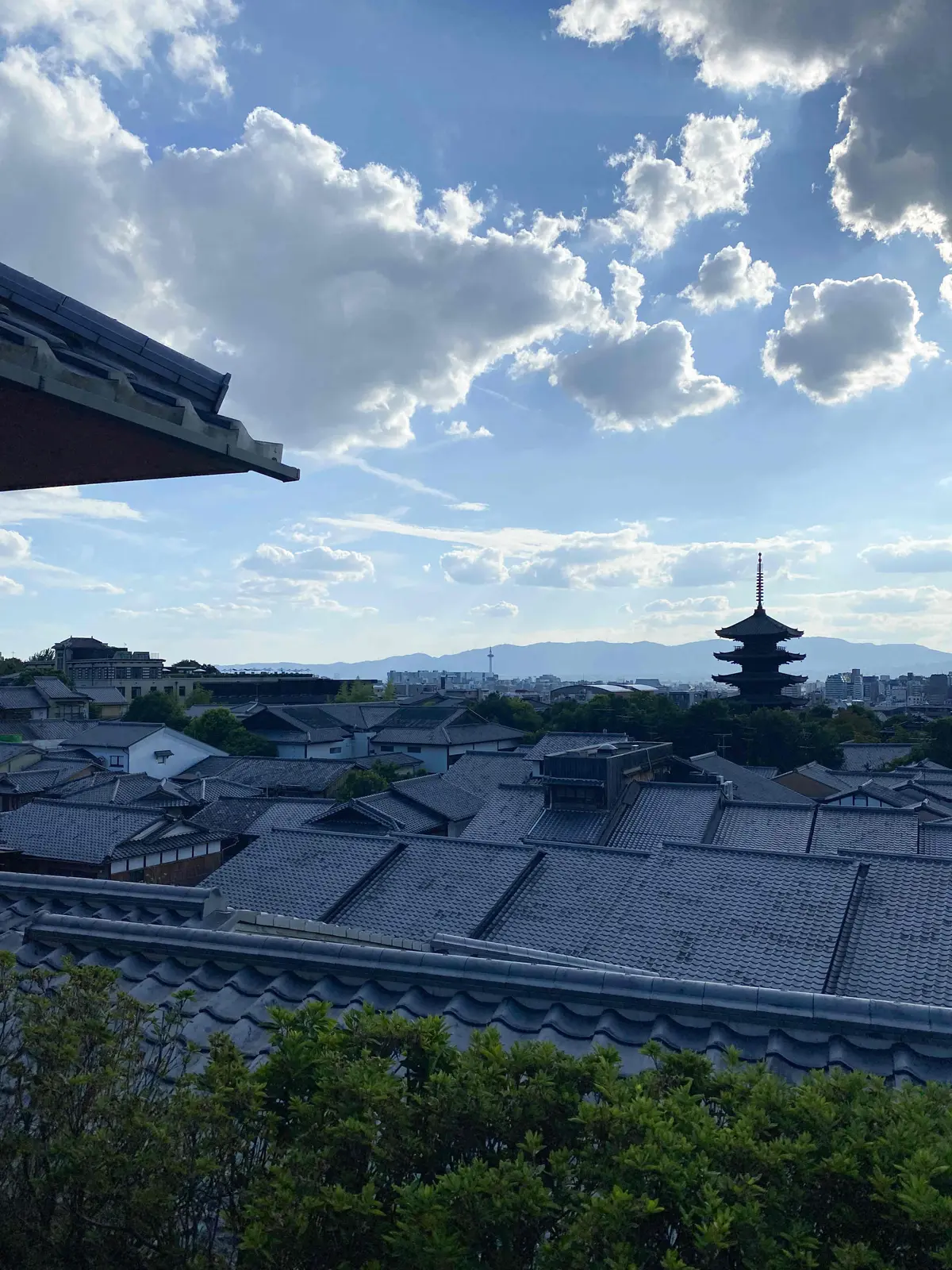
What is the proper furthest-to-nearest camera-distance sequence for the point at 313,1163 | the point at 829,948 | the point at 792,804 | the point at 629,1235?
the point at 792,804, the point at 829,948, the point at 313,1163, the point at 629,1235

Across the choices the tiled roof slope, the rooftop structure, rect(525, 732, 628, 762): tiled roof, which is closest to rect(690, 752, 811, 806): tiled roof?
rect(525, 732, 628, 762): tiled roof

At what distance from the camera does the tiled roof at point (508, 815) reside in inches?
893

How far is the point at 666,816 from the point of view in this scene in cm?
2195

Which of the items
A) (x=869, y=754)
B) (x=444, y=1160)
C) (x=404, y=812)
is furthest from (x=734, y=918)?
(x=869, y=754)

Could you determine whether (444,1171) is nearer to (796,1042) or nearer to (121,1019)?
(121,1019)

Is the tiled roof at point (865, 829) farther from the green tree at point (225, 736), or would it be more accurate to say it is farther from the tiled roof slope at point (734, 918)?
the green tree at point (225, 736)

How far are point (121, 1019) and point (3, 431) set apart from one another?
2.45 metres

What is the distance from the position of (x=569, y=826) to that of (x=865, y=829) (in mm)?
7485

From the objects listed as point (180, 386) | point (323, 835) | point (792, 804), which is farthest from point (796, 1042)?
point (792, 804)

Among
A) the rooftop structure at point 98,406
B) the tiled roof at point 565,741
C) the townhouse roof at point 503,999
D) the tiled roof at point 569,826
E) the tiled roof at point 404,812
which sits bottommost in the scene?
the tiled roof at point 404,812

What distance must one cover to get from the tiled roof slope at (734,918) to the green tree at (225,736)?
102 ft

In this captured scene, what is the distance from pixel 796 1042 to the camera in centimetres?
323

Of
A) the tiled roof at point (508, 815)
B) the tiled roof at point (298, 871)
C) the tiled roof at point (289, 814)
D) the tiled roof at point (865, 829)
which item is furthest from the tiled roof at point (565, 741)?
the tiled roof at point (298, 871)

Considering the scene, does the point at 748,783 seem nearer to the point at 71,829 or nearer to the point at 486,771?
the point at 486,771
